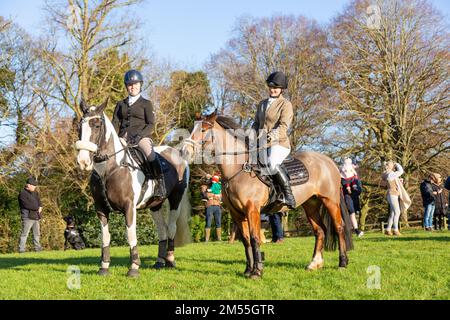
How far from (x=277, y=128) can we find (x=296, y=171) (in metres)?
0.93

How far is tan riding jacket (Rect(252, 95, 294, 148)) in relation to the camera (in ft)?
28.7

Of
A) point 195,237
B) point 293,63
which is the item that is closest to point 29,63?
point 195,237

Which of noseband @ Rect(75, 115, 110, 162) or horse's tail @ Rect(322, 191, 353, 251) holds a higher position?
noseband @ Rect(75, 115, 110, 162)

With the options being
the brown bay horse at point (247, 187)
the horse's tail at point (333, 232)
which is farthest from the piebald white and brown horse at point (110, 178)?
the horse's tail at point (333, 232)

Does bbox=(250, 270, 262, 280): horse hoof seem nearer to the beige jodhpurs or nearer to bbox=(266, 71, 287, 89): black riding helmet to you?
the beige jodhpurs

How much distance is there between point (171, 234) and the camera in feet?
34.9

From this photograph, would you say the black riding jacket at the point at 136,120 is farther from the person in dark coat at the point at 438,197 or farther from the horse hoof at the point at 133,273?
the person in dark coat at the point at 438,197

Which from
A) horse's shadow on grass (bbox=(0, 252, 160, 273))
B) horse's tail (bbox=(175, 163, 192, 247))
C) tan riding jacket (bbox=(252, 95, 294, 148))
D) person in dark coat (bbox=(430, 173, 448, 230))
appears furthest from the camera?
person in dark coat (bbox=(430, 173, 448, 230))

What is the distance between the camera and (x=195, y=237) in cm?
3034

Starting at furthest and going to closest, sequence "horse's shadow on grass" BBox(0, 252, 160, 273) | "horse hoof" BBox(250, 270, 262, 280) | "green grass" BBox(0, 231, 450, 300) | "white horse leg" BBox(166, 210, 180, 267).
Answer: "horse's shadow on grass" BBox(0, 252, 160, 273), "white horse leg" BBox(166, 210, 180, 267), "horse hoof" BBox(250, 270, 262, 280), "green grass" BBox(0, 231, 450, 300)

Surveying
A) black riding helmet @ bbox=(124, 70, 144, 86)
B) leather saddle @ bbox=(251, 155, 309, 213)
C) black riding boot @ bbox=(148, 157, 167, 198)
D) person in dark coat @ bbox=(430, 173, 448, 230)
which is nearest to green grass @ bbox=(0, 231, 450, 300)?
leather saddle @ bbox=(251, 155, 309, 213)

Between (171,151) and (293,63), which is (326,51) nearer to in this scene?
(293,63)

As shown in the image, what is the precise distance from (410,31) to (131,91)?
2340 centimetres

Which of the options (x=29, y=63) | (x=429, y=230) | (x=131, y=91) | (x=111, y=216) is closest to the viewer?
(x=131, y=91)
